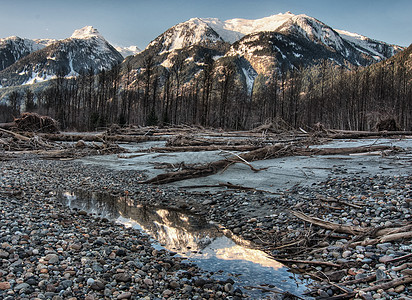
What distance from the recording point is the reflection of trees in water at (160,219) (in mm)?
4234

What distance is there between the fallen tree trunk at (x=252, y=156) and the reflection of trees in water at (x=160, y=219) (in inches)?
67.7

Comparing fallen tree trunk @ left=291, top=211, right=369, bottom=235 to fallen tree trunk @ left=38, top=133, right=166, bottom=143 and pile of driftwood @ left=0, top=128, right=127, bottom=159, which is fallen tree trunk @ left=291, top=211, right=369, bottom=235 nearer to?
pile of driftwood @ left=0, top=128, right=127, bottom=159

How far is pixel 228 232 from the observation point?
456cm

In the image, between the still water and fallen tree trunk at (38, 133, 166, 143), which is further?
fallen tree trunk at (38, 133, 166, 143)

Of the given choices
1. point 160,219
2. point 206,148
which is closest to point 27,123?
point 206,148

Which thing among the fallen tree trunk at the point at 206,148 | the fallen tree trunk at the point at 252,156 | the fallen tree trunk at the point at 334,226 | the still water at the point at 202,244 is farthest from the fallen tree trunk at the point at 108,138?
the fallen tree trunk at the point at 334,226

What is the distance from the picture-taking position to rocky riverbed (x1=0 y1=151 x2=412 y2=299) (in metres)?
2.62

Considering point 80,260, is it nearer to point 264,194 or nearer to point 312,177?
point 264,194

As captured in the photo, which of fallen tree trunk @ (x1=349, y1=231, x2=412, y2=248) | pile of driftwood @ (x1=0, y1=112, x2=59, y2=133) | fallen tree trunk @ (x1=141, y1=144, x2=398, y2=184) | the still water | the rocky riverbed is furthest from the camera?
pile of driftwood @ (x1=0, y1=112, x2=59, y2=133)

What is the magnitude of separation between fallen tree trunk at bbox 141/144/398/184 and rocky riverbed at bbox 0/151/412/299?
5.43ft

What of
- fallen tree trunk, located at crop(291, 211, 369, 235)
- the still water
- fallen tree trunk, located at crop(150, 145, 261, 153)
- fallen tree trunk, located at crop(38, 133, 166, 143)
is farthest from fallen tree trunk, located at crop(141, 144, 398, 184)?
fallen tree trunk, located at crop(38, 133, 166, 143)

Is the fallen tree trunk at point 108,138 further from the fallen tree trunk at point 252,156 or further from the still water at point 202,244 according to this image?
the still water at point 202,244

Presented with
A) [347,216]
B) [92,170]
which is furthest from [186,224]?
[92,170]

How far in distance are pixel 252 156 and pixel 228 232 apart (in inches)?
217
